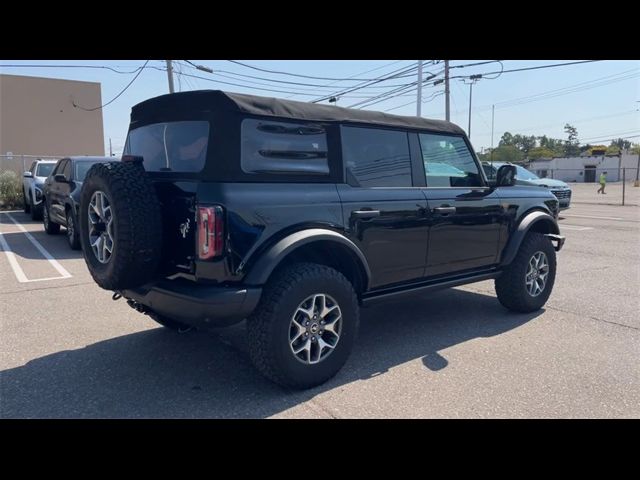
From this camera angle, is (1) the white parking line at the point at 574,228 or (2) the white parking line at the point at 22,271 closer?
(2) the white parking line at the point at 22,271

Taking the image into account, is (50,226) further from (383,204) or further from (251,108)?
(383,204)

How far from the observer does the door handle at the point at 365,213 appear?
354 cm

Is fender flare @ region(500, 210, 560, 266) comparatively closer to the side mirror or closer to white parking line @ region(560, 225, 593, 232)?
the side mirror

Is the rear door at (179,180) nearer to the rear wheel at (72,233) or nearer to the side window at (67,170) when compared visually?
the rear wheel at (72,233)

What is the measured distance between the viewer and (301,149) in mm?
3445

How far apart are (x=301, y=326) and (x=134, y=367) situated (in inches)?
57.2

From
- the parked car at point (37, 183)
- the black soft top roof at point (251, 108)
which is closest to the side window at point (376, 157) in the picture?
the black soft top roof at point (251, 108)

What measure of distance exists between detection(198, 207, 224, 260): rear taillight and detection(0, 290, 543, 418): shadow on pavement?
1030 millimetres

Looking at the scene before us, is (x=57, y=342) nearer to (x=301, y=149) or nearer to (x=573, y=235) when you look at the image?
(x=301, y=149)

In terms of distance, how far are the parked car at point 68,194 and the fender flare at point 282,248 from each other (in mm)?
6025

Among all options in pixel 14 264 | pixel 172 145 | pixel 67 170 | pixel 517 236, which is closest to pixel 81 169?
pixel 67 170

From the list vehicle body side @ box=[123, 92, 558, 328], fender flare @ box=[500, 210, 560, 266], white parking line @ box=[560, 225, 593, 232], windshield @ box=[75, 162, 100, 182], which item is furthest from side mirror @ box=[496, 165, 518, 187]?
white parking line @ box=[560, 225, 593, 232]

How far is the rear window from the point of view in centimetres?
315
